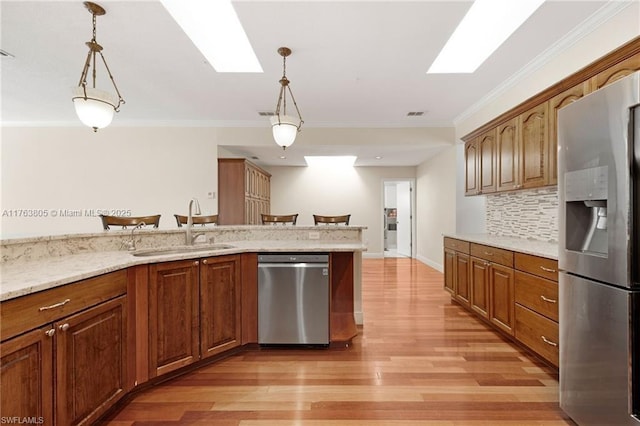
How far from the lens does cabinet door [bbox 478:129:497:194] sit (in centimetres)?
344

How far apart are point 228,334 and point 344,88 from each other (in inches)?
118

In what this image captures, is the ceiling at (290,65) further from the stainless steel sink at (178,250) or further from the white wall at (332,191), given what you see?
the white wall at (332,191)

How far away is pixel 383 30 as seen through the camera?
8.15 feet

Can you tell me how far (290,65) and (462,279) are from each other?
307 centimetres

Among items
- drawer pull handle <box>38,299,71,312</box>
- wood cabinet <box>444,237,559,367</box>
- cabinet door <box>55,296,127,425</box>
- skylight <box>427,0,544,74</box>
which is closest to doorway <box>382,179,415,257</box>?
wood cabinet <box>444,237,559,367</box>

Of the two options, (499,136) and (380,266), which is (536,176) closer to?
(499,136)

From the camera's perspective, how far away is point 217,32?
2732 mm

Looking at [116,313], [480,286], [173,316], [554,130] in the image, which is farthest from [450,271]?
[116,313]

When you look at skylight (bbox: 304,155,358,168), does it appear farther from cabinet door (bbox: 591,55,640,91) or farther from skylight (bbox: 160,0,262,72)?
cabinet door (bbox: 591,55,640,91)

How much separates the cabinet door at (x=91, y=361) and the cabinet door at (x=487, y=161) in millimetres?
3737

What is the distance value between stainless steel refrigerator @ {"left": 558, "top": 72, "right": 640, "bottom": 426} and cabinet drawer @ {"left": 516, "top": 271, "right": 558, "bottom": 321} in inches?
15.7

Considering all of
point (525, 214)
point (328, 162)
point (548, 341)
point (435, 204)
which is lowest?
point (548, 341)

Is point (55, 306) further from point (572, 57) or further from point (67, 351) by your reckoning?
point (572, 57)

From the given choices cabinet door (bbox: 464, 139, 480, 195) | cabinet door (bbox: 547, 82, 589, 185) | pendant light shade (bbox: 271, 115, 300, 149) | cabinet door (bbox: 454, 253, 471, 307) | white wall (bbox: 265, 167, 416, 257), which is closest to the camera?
cabinet door (bbox: 547, 82, 589, 185)
